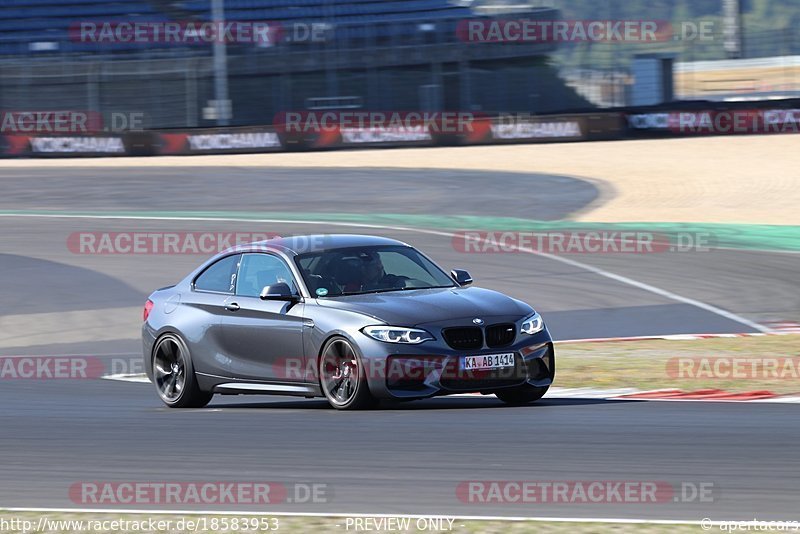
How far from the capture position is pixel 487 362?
30.1 feet

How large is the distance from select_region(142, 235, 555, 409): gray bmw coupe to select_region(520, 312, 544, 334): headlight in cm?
1

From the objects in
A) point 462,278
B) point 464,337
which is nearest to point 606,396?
point 462,278

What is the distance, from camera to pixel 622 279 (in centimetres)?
1991

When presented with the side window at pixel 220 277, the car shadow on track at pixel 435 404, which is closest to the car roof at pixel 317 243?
the side window at pixel 220 277

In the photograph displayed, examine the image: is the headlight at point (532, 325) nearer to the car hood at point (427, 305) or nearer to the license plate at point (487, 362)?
the car hood at point (427, 305)

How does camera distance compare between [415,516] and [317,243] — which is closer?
[415,516]

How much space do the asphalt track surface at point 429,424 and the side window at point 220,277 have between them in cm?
98

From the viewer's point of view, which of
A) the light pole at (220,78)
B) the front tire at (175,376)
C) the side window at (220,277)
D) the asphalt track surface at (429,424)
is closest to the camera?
the asphalt track surface at (429,424)

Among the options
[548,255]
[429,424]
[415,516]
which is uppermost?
[548,255]

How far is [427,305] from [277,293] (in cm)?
115

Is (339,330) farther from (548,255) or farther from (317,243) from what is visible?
(548,255)

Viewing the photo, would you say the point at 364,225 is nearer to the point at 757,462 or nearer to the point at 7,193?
the point at 7,193

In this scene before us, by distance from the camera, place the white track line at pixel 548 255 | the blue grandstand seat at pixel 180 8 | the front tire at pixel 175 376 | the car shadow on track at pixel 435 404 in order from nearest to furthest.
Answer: the car shadow on track at pixel 435 404 < the front tire at pixel 175 376 < the white track line at pixel 548 255 < the blue grandstand seat at pixel 180 8

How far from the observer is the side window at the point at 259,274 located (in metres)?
10.2
